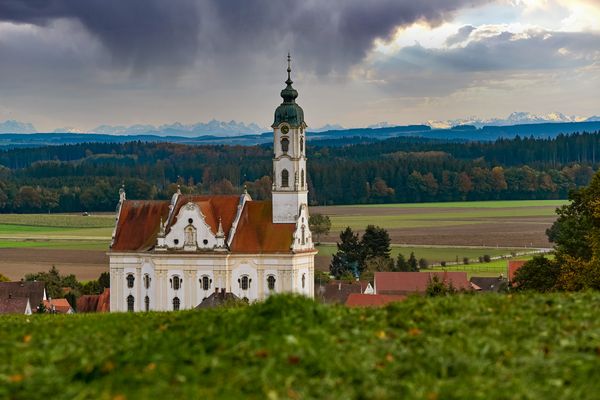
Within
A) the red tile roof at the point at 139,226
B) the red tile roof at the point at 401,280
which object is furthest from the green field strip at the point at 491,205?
the red tile roof at the point at 139,226

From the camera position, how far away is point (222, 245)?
66625 mm

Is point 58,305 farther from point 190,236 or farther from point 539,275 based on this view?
point 539,275

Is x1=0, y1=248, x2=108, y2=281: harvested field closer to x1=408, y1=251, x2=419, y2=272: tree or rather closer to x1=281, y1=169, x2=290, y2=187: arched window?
x1=408, y1=251, x2=419, y2=272: tree

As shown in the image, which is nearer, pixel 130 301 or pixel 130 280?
pixel 130 280

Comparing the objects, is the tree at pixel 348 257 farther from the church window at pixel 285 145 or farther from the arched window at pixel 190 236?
the arched window at pixel 190 236

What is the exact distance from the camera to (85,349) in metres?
16.2

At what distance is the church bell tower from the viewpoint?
223 ft

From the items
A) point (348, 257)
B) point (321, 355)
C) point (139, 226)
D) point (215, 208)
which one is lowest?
point (348, 257)

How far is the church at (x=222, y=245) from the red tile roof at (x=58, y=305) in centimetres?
332

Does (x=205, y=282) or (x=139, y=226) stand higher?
(x=139, y=226)

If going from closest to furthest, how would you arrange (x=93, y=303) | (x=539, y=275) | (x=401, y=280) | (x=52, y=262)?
(x=539, y=275), (x=93, y=303), (x=401, y=280), (x=52, y=262)

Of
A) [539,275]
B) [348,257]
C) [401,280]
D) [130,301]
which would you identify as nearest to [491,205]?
[348,257]

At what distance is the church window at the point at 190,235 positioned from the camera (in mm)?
66750

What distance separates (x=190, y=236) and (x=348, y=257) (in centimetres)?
3664
